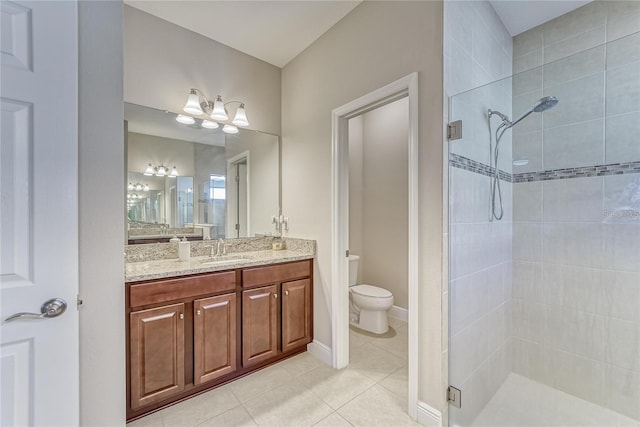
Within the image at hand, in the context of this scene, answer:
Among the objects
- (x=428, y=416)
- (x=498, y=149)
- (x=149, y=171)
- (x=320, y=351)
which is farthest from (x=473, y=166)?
(x=149, y=171)

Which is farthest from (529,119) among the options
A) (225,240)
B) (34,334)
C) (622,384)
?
(34,334)

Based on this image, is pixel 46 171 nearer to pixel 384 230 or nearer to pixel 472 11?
pixel 472 11

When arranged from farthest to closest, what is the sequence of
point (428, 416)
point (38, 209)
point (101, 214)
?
point (428, 416), point (101, 214), point (38, 209)

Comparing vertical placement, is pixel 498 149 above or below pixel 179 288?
above

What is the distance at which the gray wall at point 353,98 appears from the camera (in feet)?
4.87

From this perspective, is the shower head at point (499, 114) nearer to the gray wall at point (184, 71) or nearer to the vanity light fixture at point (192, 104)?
the gray wall at point (184, 71)

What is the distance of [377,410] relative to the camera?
1.63m

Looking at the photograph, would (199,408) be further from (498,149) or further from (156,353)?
(498,149)

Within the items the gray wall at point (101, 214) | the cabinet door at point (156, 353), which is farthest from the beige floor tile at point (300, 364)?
the gray wall at point (101, 214)

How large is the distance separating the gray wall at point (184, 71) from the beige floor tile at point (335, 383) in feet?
7.40

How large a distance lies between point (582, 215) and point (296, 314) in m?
2.18

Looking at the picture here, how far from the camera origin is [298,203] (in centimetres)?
250

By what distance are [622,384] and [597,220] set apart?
987mm

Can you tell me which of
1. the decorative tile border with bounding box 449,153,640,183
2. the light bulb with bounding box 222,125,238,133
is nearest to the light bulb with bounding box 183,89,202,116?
the light bulb with bounding box 222,125,238,133
